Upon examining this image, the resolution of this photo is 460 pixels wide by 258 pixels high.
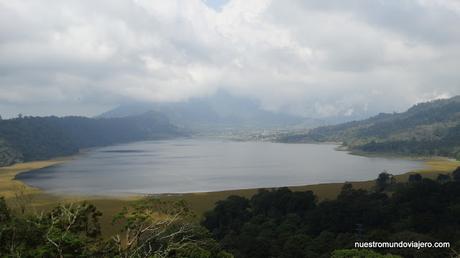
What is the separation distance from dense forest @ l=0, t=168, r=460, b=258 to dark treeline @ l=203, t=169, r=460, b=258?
9 cm

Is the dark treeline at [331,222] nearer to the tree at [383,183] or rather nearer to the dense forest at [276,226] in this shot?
the dense forest at [276,226]

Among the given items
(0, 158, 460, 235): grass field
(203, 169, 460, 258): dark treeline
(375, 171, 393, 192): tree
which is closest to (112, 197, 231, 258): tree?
(203, 169, 460, 258): dark treeline

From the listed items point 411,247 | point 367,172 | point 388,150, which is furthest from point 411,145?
point 411,247

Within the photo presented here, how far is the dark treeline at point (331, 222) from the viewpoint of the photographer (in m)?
38.4

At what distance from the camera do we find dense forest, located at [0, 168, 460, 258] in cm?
2102

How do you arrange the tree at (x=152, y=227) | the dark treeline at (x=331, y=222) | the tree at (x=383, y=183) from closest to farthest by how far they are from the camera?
the tree at (x=152, y=227)
the dark treeline at (x=331, y=222)
the tree at (x=383, y=183)

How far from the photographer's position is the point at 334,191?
3236 inches

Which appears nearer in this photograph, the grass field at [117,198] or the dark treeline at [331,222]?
the dark treeline at [331,222]

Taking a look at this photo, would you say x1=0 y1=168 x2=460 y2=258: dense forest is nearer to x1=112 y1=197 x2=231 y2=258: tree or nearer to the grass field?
x1=112 y1=197 x2=231 y2=258: tree

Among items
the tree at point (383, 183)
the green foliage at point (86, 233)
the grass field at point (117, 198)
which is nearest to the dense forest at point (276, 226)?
the green foliage at point (86, 233)

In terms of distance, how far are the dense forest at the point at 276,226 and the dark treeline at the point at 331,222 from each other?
0.09 meters

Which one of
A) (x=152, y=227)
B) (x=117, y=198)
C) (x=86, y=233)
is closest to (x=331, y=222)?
(x=86, y=233)

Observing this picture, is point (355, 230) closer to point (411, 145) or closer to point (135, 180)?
point (135, 180)

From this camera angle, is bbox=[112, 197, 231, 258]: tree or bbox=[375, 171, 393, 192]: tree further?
bbox=[375, 171, 393, 192]: tree
